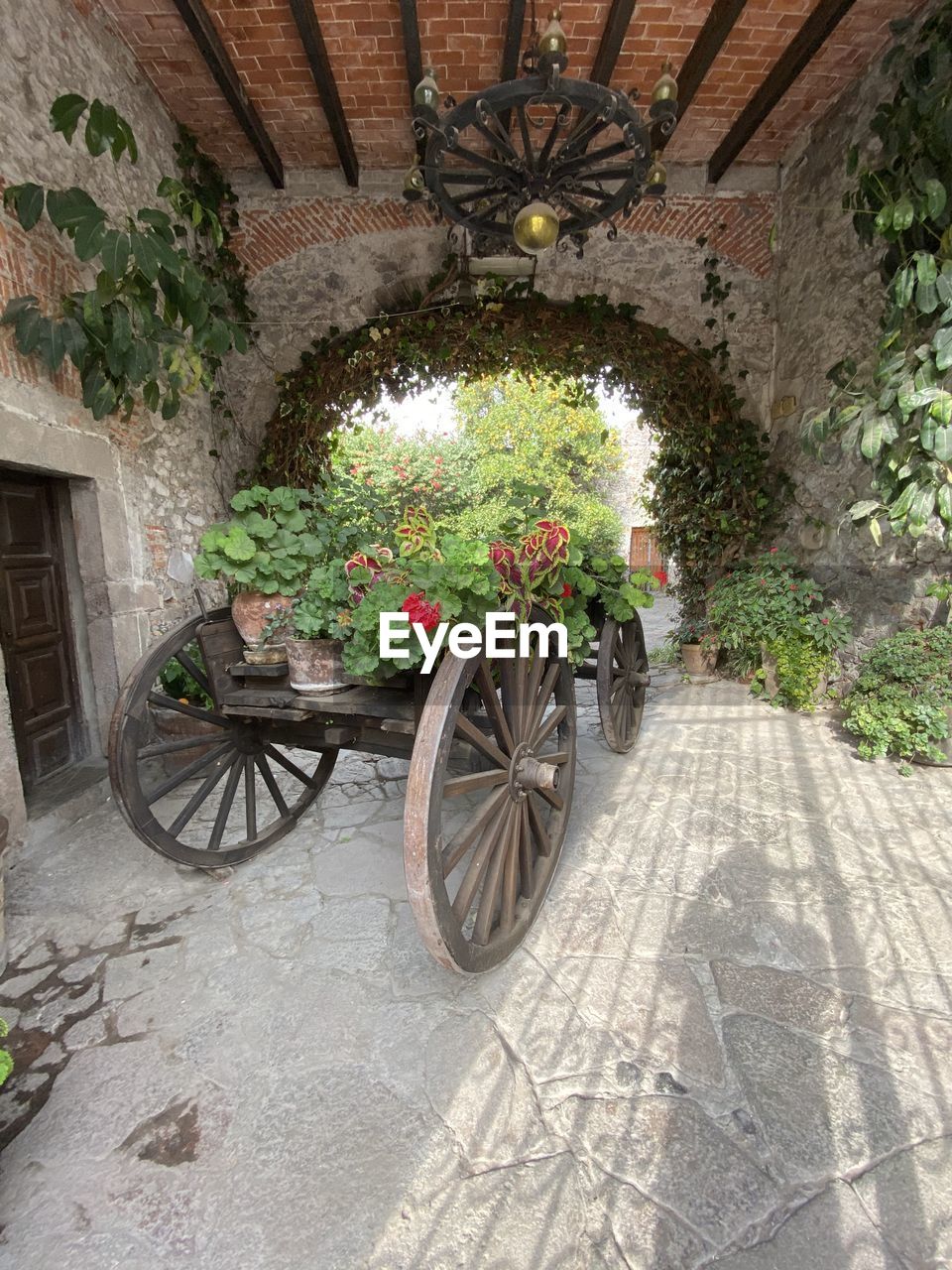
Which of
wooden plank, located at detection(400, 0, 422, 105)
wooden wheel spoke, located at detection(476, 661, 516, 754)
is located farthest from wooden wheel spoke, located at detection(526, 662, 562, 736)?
wooden plank, located at detection(400, 0, 422, 105)

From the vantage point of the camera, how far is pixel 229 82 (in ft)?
12.0

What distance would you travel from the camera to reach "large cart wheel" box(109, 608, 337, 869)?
1867mm

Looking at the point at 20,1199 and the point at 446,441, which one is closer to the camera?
the point at 20,1199

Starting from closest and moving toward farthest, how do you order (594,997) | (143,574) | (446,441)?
(594,997), (143,574), (446,441)

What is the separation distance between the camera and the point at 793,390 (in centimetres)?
482

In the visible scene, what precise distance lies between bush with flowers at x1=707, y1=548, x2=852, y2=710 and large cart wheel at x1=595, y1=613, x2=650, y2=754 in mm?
1398

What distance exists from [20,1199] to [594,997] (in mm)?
1370

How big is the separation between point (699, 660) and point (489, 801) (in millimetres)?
4376

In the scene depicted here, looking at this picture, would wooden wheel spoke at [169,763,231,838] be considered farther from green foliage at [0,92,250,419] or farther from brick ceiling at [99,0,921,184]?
brick ceiling at [99,0,921,184]

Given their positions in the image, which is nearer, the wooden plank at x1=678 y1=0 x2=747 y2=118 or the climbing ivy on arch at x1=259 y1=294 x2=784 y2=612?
the wooden plank at x1=678 y1=0 x2=747 y2=118

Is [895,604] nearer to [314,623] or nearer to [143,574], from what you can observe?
[314,623]

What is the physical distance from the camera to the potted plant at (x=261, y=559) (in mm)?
1782

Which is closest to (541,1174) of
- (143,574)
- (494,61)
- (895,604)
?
(143,574)

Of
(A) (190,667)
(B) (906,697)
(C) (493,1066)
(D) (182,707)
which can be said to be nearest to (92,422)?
(A) (190,667)
